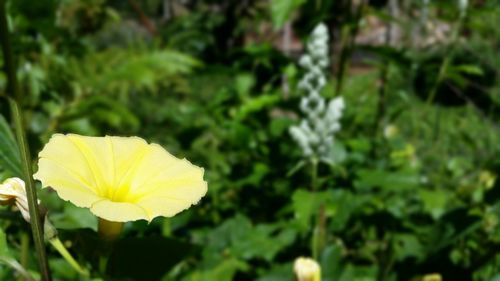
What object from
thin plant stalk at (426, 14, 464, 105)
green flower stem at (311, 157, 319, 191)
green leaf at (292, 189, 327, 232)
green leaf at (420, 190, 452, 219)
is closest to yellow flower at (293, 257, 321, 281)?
green leaf at (292, 189, 327, 232)

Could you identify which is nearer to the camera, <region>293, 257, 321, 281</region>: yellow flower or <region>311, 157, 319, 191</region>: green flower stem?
<region>293, 257, 321, 281</region>: yellow flower

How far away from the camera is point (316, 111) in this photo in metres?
1.88

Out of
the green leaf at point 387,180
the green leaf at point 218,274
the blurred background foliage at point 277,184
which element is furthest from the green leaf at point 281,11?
the green leaf at point 218,274

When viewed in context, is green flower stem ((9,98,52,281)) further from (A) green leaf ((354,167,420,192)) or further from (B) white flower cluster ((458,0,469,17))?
(B) white flower cluster ((458,0,469,17))

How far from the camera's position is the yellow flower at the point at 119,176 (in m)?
0.70

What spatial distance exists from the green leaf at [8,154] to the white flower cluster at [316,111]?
1046 millimetres

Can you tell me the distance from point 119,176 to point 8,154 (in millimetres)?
175

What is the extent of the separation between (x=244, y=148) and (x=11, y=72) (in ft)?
4.81

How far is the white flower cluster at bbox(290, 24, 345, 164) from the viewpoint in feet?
6.05

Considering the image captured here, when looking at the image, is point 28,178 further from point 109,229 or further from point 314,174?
point 314,174

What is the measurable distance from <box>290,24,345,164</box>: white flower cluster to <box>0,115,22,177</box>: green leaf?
105cm

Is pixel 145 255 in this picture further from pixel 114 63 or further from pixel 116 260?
pixel 114 63

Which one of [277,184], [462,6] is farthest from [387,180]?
[462,6]

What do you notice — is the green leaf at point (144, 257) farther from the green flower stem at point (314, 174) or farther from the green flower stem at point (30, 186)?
the green flower stem at point (314, 174)
